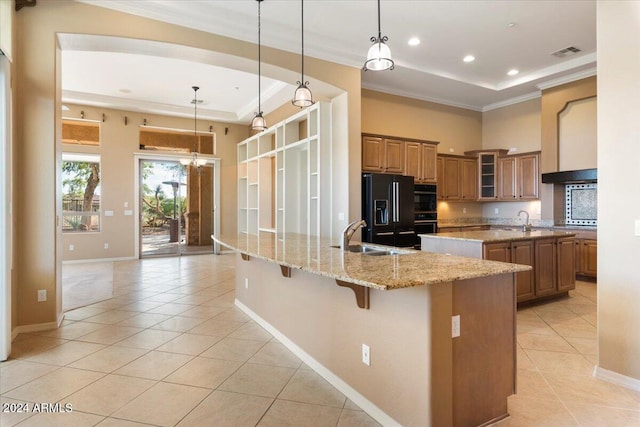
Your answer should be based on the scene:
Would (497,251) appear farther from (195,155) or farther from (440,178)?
(195,155)

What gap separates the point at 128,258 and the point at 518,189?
28.5 feet

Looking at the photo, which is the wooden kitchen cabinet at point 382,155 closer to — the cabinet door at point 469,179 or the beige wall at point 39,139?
the cabinet door at point 469,179

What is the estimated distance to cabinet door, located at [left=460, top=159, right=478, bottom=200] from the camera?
23.9 feet

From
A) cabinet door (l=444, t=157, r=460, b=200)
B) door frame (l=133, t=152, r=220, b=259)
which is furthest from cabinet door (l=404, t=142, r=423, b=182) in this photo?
door frame (l=133, t=152, r=220, b=259)

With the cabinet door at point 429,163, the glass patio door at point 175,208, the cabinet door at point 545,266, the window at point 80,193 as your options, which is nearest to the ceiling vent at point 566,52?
the cabinet door at point 429,163

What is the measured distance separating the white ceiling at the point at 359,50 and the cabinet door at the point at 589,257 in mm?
2808

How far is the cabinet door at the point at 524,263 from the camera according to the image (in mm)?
4109

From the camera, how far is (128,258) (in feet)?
26.6

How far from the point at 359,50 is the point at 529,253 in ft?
11.7

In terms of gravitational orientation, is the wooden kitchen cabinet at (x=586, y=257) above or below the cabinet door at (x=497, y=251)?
below

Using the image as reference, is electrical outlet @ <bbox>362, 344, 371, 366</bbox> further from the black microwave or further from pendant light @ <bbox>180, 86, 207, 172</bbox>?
pendant light @ <bbox>180, 86, 207, 172</bbox>

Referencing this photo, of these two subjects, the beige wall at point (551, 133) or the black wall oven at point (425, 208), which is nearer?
the beige wall at point (551, 133)

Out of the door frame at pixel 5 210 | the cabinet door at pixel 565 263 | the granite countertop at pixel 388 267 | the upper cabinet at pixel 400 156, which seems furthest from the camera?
the upper cabinet at pixel 400 156

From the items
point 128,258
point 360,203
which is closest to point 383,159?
point 360,203
